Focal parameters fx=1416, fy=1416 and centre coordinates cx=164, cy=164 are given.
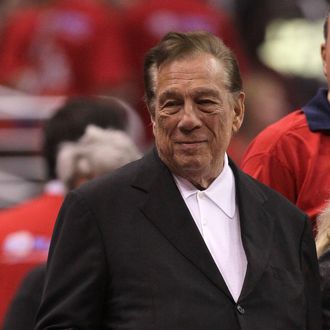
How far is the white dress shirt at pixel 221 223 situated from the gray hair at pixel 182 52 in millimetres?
220

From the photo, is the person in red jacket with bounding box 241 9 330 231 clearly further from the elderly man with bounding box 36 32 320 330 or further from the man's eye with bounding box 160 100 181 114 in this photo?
the man's eye with bounding box 160 100 181 114

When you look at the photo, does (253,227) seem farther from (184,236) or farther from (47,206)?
(47,206)

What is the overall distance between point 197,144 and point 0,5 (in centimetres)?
578

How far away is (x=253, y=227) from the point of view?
3318mm

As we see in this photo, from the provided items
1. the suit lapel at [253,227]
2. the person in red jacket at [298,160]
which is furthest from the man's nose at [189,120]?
the person in red jacket at [298,160]

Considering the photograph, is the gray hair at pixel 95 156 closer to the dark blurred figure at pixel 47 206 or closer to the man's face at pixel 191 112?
the dark blurred figure at pixel 47 206

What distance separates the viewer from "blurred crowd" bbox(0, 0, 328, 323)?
26.5 ft

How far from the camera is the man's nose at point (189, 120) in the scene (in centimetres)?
317

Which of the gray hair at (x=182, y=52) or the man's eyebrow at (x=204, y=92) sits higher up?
the gray hair at (x=182, y=52)

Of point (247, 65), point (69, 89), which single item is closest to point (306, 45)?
point (247, 65)

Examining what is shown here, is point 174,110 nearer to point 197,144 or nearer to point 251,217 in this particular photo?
point 197,144

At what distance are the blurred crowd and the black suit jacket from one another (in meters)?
4.71

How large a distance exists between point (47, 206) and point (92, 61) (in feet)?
10.8

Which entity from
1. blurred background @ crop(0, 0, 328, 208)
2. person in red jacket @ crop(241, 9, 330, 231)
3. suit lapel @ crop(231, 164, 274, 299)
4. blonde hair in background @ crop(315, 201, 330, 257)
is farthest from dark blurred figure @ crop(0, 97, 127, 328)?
blurred background @ crop(0, 0, 328, 208)
